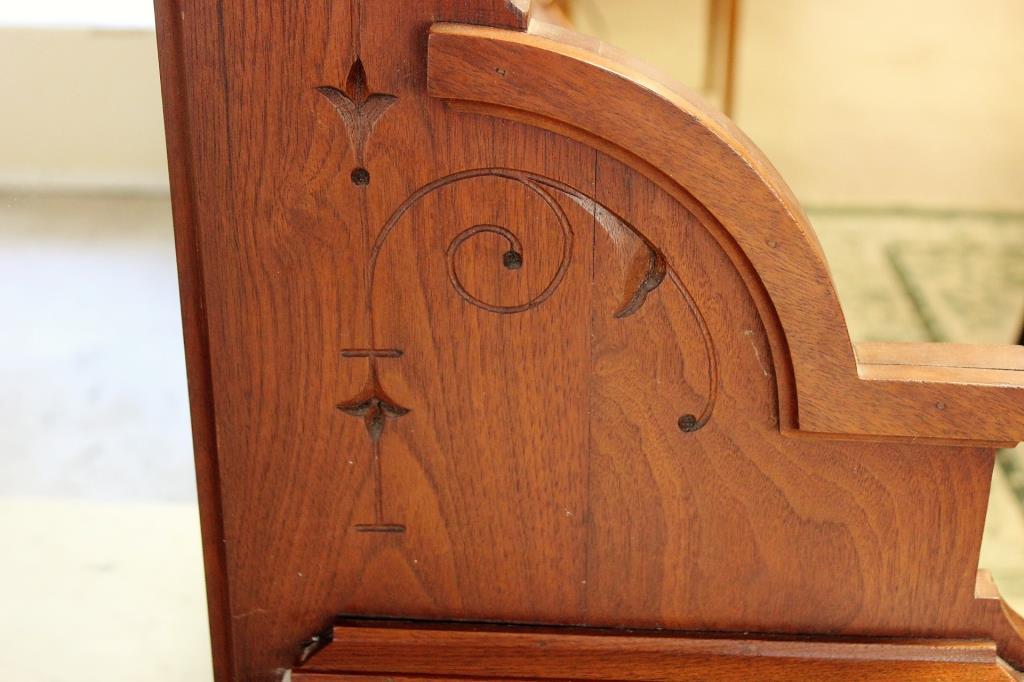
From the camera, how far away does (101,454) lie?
70.6 inches

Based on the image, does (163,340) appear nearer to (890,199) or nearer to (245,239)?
(245,239)

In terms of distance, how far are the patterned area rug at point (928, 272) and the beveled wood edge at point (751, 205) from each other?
4.28 ft

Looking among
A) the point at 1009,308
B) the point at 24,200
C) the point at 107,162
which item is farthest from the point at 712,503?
the point at 1009,308

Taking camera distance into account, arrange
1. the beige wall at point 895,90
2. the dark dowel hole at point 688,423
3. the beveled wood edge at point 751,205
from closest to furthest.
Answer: the beveled wood edge at point 751,205 < the dark dowel hole at point 688,423 < the beige wall at point 895,90

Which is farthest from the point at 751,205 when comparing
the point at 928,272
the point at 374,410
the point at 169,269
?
the point at 928,272

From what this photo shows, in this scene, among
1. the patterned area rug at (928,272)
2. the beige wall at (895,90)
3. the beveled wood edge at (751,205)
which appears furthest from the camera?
the beige wall at (895,90)

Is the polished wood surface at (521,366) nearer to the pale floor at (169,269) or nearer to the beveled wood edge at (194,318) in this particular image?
the beveled wood edge at (194,318)

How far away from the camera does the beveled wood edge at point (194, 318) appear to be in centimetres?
75

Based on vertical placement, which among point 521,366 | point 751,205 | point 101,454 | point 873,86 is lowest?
point 101,454

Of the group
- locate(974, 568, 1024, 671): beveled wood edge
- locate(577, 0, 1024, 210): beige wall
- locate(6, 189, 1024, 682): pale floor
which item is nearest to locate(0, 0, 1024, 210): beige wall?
locate(577, 0, 1024, 210): beige wall

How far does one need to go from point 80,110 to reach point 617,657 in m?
1.45

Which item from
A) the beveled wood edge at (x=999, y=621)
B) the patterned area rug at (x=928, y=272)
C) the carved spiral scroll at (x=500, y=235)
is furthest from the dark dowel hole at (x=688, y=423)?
the patterned area rug at (x=928, y=272)

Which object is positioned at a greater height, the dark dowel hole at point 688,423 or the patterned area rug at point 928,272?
the dark dowel hole at point 688,423

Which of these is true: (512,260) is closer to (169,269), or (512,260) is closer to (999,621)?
(999,621)
